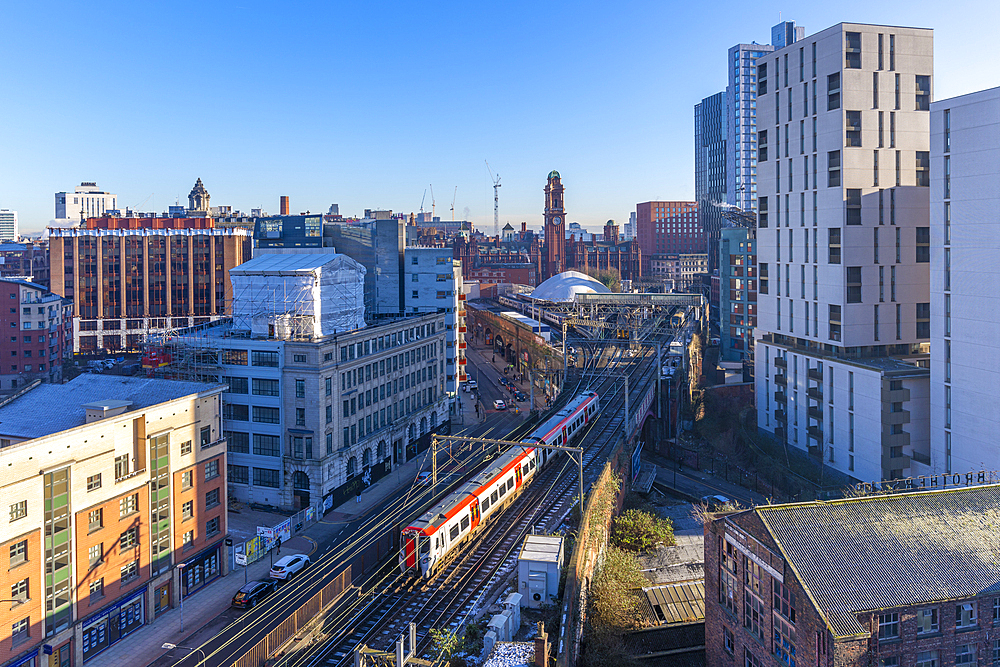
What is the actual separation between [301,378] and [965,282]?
42175 millimetres

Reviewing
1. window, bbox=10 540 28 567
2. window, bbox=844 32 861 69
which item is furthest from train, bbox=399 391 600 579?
window, bbox=844 32 861 69

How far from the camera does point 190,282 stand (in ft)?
339

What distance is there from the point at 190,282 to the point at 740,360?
75.7 m

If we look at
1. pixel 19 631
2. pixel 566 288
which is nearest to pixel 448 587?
pixel 19 631

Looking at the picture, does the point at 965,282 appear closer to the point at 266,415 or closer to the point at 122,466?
the point at 266,415

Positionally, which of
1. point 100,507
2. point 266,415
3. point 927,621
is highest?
point 266,415

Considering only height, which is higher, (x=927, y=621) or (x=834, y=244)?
(x=834, y=244)

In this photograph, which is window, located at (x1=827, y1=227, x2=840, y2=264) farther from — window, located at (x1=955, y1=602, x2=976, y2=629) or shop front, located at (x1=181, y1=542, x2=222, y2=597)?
shop front, located at (x1=181, y1=542, x2=222, y2=597)

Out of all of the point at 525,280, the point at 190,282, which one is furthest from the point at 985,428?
the point at 525,280

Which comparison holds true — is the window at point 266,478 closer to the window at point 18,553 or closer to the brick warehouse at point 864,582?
the window at point 18,553

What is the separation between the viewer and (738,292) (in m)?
102

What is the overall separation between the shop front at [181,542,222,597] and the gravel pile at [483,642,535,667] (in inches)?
733

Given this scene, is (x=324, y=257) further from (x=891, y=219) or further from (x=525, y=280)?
(x=525, y=280)

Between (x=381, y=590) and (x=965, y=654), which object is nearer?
(x=965, y=654)
